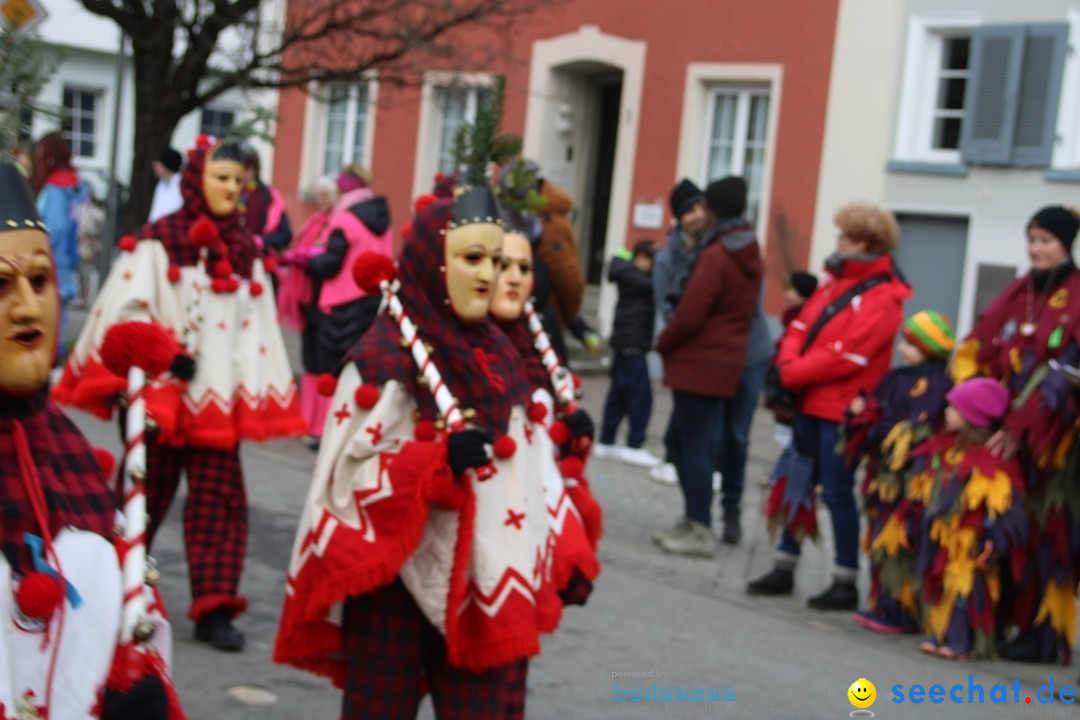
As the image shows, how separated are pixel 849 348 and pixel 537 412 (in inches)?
123

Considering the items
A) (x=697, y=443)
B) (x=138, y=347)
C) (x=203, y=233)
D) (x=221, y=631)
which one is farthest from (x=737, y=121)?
(x=138, y=347)

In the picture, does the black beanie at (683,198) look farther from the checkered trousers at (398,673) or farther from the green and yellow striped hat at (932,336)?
the checkered trousers at (398,673)

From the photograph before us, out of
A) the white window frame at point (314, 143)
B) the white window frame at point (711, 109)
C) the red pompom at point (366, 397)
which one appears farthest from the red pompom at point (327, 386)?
the white window frame at point (314, 143)

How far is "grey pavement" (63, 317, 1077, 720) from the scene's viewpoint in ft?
17.1

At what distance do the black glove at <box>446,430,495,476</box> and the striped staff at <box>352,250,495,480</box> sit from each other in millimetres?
45

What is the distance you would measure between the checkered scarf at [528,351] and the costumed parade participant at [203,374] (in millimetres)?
1341

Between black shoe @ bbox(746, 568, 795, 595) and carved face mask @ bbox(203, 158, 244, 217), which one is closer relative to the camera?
carved face mask @ bbox(203, 158, 244, 217)

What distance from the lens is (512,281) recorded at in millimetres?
4543

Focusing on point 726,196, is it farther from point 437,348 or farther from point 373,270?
point 437,348

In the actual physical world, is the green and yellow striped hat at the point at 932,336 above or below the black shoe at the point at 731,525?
above

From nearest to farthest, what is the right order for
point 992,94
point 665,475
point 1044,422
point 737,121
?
1. point 1044,422
2. point 665,475
3. point 992,94
4. point 737,121

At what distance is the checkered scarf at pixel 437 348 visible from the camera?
12.3ft

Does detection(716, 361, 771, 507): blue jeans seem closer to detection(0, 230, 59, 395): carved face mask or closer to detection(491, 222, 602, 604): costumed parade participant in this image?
detection(491, 222, 602, 604): costumed parade participant

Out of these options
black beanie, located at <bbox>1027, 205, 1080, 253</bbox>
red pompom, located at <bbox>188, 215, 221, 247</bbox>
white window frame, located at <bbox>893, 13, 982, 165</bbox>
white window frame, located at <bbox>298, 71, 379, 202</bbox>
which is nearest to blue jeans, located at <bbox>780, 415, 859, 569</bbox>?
black beanie, located at <bbox>1027, 205, 1080, 253</bbox>
